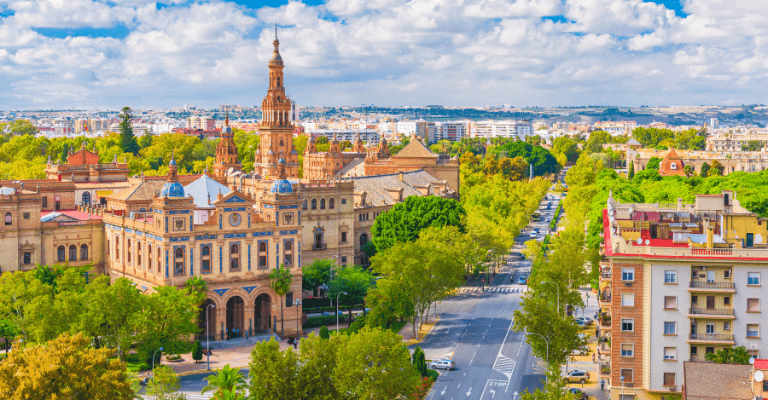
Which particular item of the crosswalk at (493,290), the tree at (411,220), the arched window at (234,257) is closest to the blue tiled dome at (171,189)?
the arched window at (234,257)

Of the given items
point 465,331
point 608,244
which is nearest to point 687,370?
point 608,244

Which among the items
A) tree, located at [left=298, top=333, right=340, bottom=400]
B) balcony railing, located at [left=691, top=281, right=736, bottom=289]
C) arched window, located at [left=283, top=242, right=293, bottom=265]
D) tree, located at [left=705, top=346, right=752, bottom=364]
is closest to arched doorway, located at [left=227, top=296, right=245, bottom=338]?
arched window, located at [left=283, top=242, right=293, bottom=265]

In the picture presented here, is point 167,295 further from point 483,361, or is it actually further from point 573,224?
point 573,224

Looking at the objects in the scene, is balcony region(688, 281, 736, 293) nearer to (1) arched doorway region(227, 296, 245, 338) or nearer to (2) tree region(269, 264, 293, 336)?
(2) tree region(269, 264, 293, 336)

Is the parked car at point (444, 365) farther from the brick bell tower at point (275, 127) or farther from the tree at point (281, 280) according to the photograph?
the brick bell tower at point (275, 127)

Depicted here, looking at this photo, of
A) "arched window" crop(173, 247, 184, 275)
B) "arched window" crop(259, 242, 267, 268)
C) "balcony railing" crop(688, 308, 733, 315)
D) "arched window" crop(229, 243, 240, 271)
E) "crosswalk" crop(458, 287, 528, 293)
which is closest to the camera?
"balcony railing" crop(688, 308, 733, 315)

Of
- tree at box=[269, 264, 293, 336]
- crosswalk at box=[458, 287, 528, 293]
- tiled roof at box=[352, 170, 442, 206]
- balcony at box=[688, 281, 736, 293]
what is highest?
tiled roof at box=[352, 170, 442, 206]
